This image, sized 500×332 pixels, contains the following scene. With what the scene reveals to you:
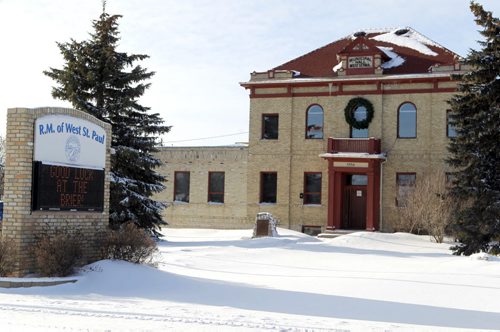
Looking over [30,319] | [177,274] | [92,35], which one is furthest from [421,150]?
[30,319]

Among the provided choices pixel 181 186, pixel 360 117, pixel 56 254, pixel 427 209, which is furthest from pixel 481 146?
pixel 181 186

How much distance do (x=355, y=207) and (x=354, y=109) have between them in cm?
535

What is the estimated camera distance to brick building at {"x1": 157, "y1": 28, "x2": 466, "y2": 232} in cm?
3572

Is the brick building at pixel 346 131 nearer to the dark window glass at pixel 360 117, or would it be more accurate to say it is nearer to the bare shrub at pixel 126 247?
the dark window glass at pixel 360 117

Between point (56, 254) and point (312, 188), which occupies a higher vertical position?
point (312, 188)

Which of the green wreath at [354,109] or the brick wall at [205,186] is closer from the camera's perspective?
the green wreath at [354,109]

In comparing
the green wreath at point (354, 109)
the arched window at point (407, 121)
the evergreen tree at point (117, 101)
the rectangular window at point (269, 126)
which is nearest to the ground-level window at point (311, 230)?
the rectangular window at point (269, 126)

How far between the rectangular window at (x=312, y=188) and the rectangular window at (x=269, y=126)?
3061 millimetres

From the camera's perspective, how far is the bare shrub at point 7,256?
13.2 m

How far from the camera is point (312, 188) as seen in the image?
38.0m

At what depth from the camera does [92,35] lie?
→ 2677cm

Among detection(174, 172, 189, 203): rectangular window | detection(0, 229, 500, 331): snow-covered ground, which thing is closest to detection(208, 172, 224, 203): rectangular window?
detection(174, 172, 189, 203): rectangular window

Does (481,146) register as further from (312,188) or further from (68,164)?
(312,188)

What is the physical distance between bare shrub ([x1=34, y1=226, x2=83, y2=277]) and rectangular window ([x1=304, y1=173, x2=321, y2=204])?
2484 cm
